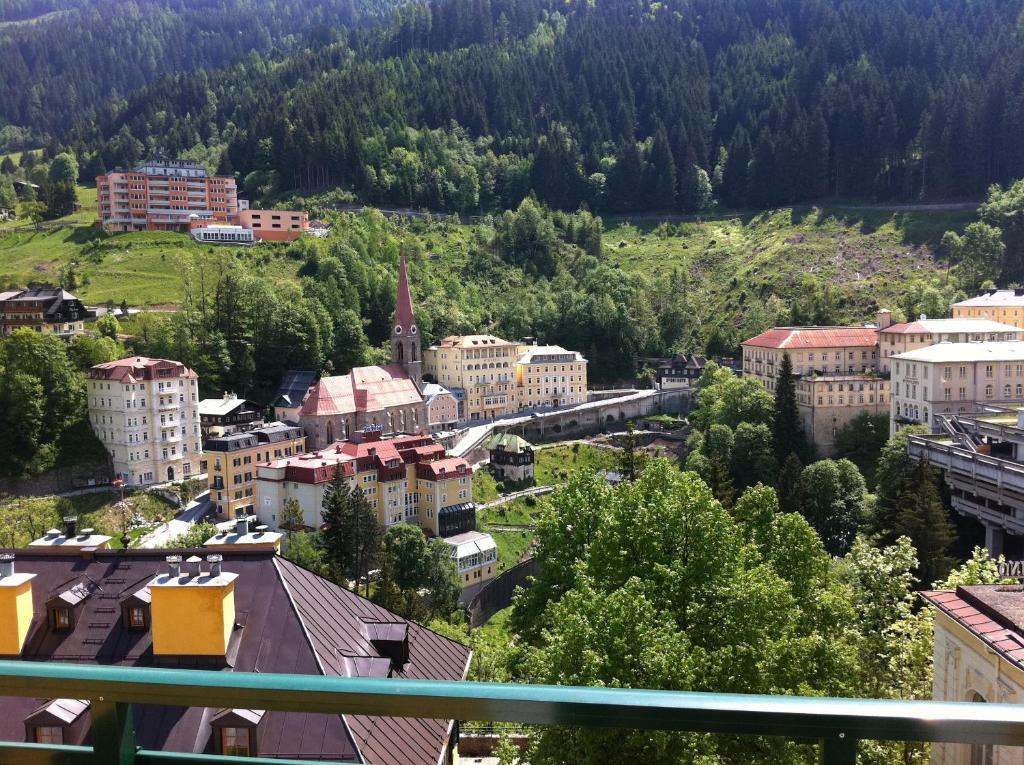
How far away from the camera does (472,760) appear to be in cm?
1866

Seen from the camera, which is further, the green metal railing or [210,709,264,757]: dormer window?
[210,709,264,757]: dormer window

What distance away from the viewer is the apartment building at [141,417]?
58438 millimetres

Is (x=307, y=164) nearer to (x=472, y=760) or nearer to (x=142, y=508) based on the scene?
(x=142, y=508)

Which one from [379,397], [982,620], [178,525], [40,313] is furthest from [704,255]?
[982,620]

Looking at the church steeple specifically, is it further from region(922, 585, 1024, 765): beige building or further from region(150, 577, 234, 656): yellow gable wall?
region(922, 585, 1024, 765): beige building

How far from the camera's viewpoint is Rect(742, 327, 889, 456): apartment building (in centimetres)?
6606

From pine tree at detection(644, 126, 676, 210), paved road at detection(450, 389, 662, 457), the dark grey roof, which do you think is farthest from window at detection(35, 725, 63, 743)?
pine tree at detection(644, 126, 676, 210)

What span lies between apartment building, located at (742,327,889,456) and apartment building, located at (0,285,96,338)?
173 ft

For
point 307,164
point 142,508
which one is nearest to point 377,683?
point 142,508

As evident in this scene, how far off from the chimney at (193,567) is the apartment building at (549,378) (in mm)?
69427

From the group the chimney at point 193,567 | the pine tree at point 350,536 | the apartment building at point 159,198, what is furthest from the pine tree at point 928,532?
the apartment building at point 159,198

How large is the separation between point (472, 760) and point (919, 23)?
15207cm

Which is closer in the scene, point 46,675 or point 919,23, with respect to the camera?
point 46,675

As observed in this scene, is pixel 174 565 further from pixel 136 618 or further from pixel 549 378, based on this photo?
pixel 549 378
